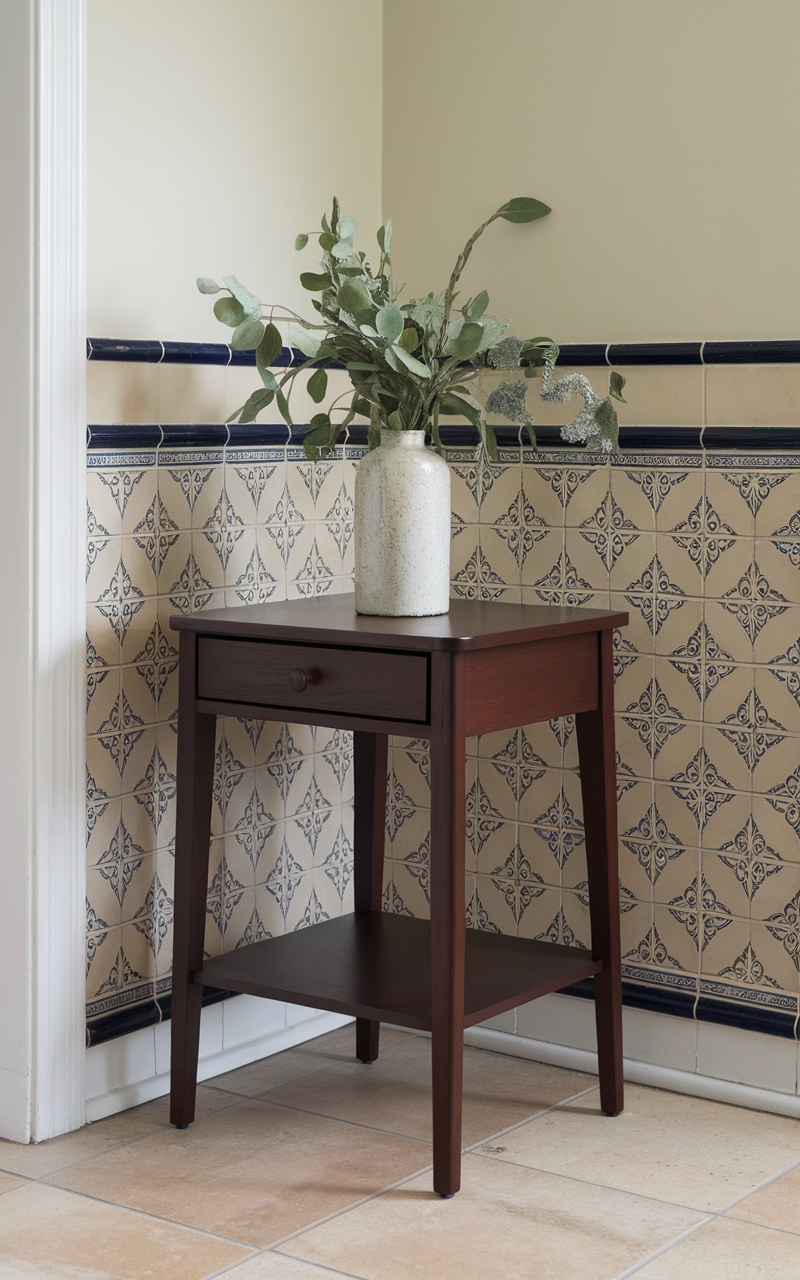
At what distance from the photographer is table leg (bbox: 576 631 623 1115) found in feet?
7.27

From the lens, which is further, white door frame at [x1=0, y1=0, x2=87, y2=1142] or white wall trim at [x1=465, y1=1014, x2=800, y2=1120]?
white wall trim at [x1=465, y1=1014, x2=800, y2=1120]

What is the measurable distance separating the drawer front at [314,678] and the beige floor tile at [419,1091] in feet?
2.10

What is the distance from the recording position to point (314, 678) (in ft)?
6.62

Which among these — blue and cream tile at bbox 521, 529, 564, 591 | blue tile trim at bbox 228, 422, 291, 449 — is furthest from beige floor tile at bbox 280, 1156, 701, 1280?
blue tile trim at bbox 228, 422, 291, 449

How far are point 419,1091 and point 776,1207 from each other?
1.94 ft

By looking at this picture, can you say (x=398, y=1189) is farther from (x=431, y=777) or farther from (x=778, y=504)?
(x=778, y=504)

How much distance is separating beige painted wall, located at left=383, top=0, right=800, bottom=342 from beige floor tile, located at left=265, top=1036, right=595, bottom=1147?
3.82ft

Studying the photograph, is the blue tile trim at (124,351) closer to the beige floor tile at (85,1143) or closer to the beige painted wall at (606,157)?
the beige painted wall at (606,157)

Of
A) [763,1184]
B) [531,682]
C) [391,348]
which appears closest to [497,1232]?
[763,1184]

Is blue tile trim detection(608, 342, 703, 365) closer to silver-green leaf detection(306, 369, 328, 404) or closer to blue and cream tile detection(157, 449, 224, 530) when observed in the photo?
silver-green leaf detection(306, 369, 328, 404)

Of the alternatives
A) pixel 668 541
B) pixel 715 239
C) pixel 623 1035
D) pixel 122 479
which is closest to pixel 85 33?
pixel 122 479

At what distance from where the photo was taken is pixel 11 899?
2.11 m

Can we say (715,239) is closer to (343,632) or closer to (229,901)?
(343,632)

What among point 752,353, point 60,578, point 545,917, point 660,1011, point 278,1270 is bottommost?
point 278,1270
